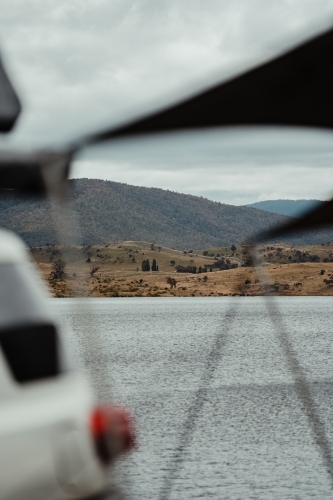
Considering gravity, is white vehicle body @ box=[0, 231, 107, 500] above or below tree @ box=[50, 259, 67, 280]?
below

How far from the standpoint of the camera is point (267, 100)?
20.7 feet

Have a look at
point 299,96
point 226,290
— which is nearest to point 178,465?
point 299,96

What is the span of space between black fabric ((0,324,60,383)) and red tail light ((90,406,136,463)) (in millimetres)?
241

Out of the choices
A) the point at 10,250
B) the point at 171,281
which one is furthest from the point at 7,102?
the point at 171,281

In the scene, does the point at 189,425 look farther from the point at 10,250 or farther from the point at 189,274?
the point at 189,274

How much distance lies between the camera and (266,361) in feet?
127

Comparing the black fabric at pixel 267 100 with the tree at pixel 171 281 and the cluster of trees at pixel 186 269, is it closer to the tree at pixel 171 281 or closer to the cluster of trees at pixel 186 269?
the cluster of trees at pixel 186 269

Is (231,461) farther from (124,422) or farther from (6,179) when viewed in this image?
(124,422)

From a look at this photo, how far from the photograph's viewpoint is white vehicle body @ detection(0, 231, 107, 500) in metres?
3.12

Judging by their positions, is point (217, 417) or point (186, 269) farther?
point (186, 269)

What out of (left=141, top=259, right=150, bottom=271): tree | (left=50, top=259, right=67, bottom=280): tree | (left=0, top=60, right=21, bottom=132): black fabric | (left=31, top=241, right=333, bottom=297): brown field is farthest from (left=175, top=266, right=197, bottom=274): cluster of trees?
(left=0, top=60, right=21, bottom=132): black fabric

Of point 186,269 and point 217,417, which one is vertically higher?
point 186,269

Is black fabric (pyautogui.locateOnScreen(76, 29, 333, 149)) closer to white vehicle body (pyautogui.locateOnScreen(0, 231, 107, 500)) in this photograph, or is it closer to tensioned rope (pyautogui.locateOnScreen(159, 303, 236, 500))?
white vehicle body (pyautogui.locateOnScreen(0, 231, 107, 500))

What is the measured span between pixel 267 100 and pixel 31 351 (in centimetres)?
355
